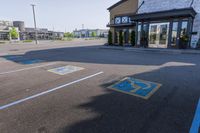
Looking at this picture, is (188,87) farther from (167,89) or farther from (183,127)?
(183,127)

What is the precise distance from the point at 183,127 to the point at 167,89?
6.21 feet

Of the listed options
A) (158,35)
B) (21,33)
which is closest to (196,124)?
(158,35)

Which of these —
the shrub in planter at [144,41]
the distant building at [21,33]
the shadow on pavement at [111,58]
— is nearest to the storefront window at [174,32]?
the shrub in planter at [144,41]

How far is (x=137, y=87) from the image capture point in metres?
4.38

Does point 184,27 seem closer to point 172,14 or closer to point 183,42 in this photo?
point 183,42

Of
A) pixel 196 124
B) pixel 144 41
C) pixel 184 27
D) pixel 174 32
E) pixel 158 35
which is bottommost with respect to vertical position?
pixel 196 124

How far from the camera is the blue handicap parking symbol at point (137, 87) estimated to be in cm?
393

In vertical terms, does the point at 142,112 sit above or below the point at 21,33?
below

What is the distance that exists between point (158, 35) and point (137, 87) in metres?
13.5

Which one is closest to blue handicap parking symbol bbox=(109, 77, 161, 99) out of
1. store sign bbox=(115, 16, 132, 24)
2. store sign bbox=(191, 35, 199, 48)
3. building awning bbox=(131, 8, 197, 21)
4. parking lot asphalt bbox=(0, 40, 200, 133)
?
parking lot asphalt bbox=(0, 40, 200, 133)

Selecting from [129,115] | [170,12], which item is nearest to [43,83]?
[129,115]

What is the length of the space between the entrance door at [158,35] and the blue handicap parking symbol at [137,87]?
12.5 metres

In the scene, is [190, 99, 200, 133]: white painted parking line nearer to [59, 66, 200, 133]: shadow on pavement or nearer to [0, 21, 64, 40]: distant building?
[59, 66, 200, 133]: shadow on pavement

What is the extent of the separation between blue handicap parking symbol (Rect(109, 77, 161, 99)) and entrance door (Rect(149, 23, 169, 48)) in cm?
1249
